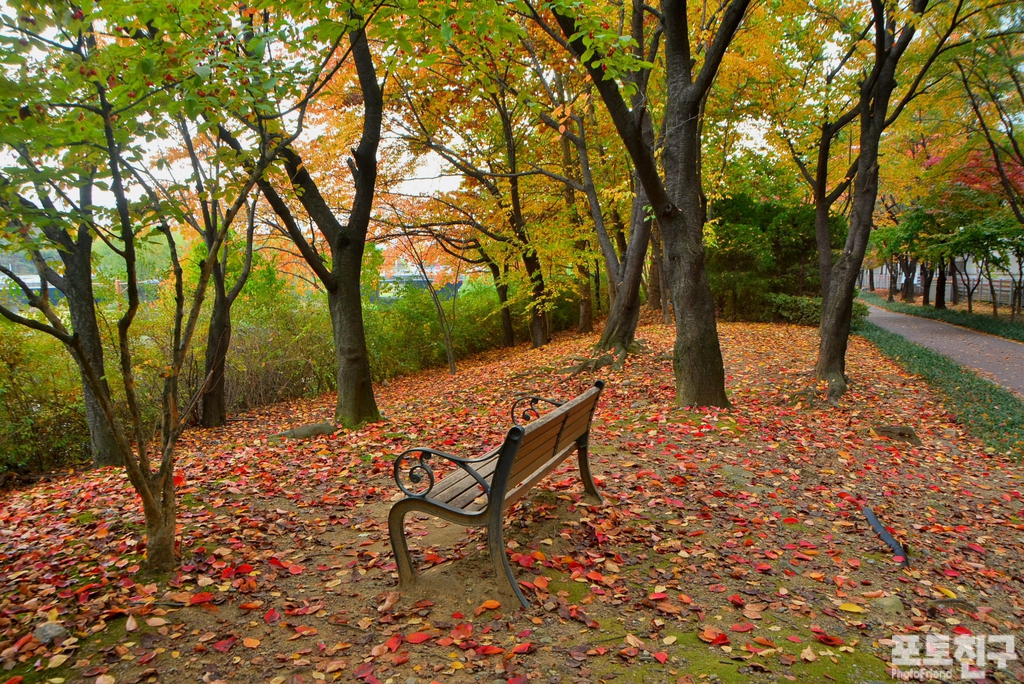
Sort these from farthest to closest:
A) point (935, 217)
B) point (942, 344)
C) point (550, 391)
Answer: point (935, 217)
point (942, 344)
point (550, 391)

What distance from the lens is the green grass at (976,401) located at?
6.91 meters

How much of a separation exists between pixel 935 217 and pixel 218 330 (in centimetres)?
2251

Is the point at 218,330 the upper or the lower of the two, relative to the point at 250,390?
upper

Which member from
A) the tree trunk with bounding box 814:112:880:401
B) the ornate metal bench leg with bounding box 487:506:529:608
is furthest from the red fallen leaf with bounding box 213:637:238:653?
the tree trunk with bounding box 814:112:880:401

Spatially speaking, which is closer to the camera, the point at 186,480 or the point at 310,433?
the point at 186,480

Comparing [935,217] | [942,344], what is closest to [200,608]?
[942,344]

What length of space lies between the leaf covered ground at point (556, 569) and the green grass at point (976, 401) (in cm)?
47

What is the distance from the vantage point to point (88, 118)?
10.7 feet

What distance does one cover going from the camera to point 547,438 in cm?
358

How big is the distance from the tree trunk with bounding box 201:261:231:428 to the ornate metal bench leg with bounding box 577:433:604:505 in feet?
17.8

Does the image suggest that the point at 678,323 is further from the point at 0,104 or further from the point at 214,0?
the point at 0,104

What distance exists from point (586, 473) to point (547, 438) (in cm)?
114

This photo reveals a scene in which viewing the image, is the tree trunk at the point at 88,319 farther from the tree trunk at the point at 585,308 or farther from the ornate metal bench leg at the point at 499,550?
the tree trunk at the point at 585,308

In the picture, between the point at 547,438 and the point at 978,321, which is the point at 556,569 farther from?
the point at 978,321
